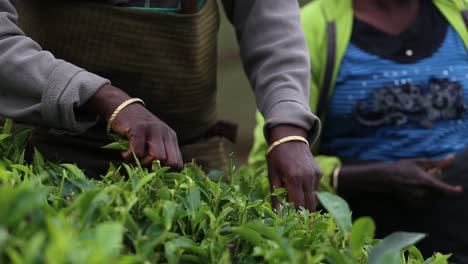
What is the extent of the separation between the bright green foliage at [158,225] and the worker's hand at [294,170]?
157 millimetres

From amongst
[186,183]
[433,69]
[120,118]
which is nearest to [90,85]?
[120,118]

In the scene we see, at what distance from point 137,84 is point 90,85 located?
1.18ft

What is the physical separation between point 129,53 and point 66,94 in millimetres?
367

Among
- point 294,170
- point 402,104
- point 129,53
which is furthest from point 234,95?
point 294,170

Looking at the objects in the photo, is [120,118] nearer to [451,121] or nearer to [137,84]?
[137,84]

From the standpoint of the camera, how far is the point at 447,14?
2926 millimetres

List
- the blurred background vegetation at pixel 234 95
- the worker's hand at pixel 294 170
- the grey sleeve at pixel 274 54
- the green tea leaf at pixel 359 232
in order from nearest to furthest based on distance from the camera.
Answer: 1. the green tea leaf at pixel 359 232
2. the worker's hand at pixel 294 170
3. the grey sleeve at pixel 274 54
4. the blurred background vegetation at pixel 234 95

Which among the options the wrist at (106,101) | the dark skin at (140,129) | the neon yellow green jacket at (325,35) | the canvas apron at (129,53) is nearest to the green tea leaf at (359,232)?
the dark skin at (140,129)

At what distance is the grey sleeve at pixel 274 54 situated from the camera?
2047 mm

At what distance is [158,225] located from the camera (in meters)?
1.38

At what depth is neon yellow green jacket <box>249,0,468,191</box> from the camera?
112 inches

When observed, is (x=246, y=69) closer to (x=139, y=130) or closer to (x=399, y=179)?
(x=139, y=130)

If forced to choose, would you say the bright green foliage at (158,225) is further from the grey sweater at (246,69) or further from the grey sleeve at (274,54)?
the grey sleeve at (274,54)

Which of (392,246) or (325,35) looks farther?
(325,35)
